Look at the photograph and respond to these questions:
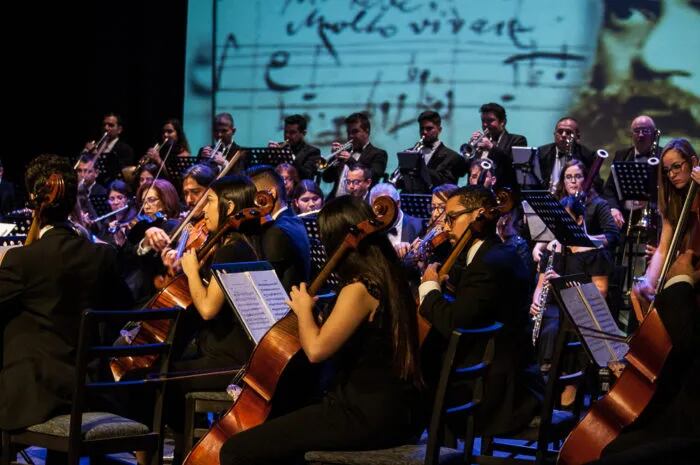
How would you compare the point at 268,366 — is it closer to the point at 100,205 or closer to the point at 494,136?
the point at 100,205

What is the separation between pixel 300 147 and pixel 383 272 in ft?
21.8

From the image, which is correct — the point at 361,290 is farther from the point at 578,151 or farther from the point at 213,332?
the point at 578,151

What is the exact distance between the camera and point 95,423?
12.6ft

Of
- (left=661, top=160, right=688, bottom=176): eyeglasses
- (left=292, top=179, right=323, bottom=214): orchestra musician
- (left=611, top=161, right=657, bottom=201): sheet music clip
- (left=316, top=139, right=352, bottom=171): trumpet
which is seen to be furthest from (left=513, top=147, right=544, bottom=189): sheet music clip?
(left=661, top=160, right=688, bottom=176): eyeglasses

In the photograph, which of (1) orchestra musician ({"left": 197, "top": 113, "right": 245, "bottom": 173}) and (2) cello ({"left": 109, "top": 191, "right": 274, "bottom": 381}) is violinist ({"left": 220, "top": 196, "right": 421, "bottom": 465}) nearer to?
(2) cello ({"left": 109, "top": 191, "right": 274, "bottom": 381})

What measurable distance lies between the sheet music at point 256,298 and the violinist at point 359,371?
0.57 meters

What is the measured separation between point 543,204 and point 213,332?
116 inches

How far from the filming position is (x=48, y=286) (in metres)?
3.91

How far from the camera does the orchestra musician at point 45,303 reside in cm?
386

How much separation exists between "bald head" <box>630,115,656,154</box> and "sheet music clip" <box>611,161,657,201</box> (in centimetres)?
86

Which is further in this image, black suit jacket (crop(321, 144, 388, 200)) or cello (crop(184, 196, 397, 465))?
black suit jacket (crop(321, 144, 388, 200))

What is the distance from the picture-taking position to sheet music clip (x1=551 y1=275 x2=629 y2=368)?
3818 mm

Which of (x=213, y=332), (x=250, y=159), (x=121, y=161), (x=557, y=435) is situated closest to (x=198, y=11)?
(x=121, y=161)

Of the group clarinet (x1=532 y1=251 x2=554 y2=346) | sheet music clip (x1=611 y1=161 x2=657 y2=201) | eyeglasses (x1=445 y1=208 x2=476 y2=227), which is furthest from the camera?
sheet music clip (x1=611 y1=161 x2=657 y2=201)
